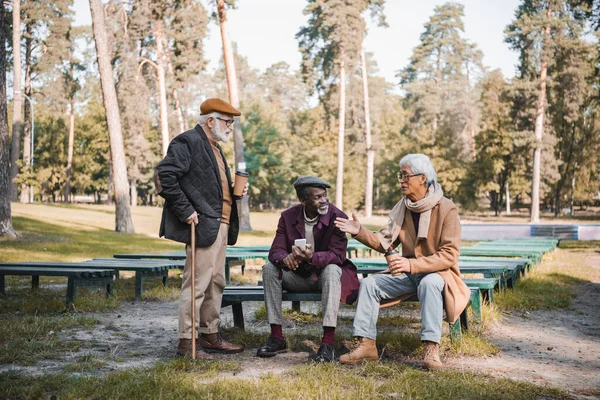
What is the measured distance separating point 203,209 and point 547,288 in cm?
624

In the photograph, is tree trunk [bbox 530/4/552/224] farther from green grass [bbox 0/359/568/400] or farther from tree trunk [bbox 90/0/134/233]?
green grass [bbox 0/359/568/400]

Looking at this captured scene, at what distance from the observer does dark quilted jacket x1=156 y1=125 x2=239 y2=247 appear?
16.8 ft


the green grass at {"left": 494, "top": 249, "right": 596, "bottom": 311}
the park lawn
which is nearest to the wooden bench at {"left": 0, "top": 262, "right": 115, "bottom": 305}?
the park lawn

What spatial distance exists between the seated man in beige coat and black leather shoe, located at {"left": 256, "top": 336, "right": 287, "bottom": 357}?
2.10 feet

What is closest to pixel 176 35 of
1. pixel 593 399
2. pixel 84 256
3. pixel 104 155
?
pixel 84 256

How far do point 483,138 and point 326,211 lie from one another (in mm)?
46799

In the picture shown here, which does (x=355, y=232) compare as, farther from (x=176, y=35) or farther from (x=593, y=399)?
(x=176, y=35)

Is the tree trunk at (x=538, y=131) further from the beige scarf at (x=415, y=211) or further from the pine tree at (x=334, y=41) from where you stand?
the beige scarf at (x=415, y=211)

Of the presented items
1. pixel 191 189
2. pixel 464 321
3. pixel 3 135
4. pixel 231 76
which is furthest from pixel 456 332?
pixel 231 76

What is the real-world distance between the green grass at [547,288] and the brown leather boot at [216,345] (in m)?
3.64

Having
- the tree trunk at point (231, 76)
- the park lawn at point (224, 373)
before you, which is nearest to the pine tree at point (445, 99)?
the tree trunk at point (231, 76)

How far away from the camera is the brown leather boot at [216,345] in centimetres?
542

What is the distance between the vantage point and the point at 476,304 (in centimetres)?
589

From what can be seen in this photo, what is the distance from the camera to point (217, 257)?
5418 millimetres
